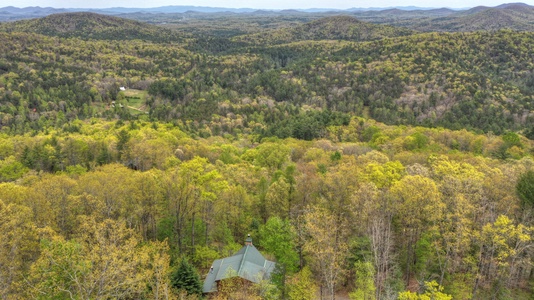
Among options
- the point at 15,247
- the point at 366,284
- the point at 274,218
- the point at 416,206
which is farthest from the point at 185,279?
the point at 416,206

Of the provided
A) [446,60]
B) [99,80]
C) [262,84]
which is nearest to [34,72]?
[99,80]

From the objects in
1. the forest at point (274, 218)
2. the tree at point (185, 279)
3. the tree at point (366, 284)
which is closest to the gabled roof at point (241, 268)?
the forest at point (274, 218)

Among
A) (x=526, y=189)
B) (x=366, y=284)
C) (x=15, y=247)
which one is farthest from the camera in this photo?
(x=526, y=189)

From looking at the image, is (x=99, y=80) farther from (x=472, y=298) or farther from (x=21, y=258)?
(x=472, y=298)

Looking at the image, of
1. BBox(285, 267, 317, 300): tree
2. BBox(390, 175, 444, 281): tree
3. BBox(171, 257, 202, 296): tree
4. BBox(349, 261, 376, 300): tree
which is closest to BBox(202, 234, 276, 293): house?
BBox(171, 257, 202, 296): tree

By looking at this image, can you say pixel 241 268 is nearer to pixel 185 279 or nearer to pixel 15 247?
pixel 185 279
